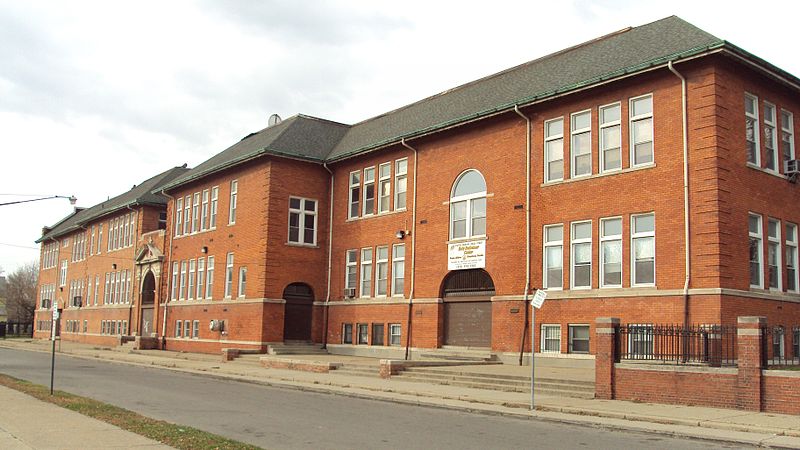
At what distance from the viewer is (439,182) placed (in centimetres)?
3098

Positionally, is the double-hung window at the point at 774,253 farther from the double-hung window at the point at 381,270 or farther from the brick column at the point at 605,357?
the double-hung window at the point at 381,270

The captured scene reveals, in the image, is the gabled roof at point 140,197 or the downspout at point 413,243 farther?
the gabled roof at point 140,197

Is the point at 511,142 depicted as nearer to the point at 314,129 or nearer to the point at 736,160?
the point at 736,160

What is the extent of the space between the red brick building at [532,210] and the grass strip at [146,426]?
1446cm

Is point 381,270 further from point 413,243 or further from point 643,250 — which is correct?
point 643,250

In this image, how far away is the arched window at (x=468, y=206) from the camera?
29.0 m

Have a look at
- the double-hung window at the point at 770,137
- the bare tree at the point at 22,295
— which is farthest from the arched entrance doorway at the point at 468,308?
the bare tree at the point at 22,295

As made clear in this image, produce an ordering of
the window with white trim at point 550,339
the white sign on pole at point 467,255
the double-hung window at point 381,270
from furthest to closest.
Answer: the double-hung window at point 381,270 → the white sign on pole at point 467,255 → the window with white trim at point 550,339

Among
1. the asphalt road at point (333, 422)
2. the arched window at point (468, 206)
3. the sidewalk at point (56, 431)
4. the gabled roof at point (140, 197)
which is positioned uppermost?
the gabled roof at point (140, 197)

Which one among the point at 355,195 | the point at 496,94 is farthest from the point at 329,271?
the point at 496,94

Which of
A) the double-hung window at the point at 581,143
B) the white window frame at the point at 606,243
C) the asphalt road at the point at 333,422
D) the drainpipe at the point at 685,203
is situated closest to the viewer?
the asphalt road at the point at 333,422

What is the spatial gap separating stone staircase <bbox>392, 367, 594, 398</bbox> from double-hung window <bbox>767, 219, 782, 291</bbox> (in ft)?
25.0

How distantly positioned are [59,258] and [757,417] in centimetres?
7001

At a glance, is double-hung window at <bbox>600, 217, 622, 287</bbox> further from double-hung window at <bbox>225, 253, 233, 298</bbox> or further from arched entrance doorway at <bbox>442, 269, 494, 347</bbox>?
double-hung window at <bbox>225, 253, 233, 298</bbox>
